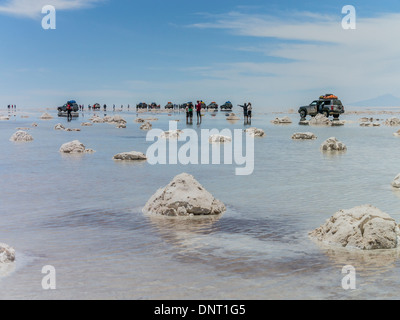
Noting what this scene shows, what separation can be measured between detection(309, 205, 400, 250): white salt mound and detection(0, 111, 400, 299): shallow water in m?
0.22

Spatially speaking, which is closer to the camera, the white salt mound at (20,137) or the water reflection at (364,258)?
the water reflection at (364,258)

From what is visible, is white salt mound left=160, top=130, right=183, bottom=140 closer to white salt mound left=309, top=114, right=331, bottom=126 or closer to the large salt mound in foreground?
the large salt mound in foreground

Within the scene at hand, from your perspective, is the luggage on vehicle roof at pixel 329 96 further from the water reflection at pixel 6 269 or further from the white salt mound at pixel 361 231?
the water reflection at pixel 6 269

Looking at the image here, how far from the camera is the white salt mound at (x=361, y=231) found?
24.2 feet

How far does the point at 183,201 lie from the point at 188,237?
1575 mm

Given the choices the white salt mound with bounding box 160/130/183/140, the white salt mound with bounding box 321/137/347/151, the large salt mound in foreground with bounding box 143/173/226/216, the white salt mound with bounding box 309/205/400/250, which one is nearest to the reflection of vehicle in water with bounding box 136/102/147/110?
the white salt mound with bounding box 160/130/183/140

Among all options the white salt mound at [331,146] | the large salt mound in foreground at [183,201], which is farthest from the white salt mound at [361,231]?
the white salt mound at [331,146]

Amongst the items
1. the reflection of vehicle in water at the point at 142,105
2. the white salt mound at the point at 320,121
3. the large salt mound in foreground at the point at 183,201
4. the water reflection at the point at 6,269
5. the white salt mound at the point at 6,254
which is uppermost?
the reflection of vehicle in water at the point at 142,105

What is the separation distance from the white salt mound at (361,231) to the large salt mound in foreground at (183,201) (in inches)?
87.9

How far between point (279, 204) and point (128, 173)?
5.81 metres

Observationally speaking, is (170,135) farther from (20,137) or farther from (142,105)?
(142,105)
